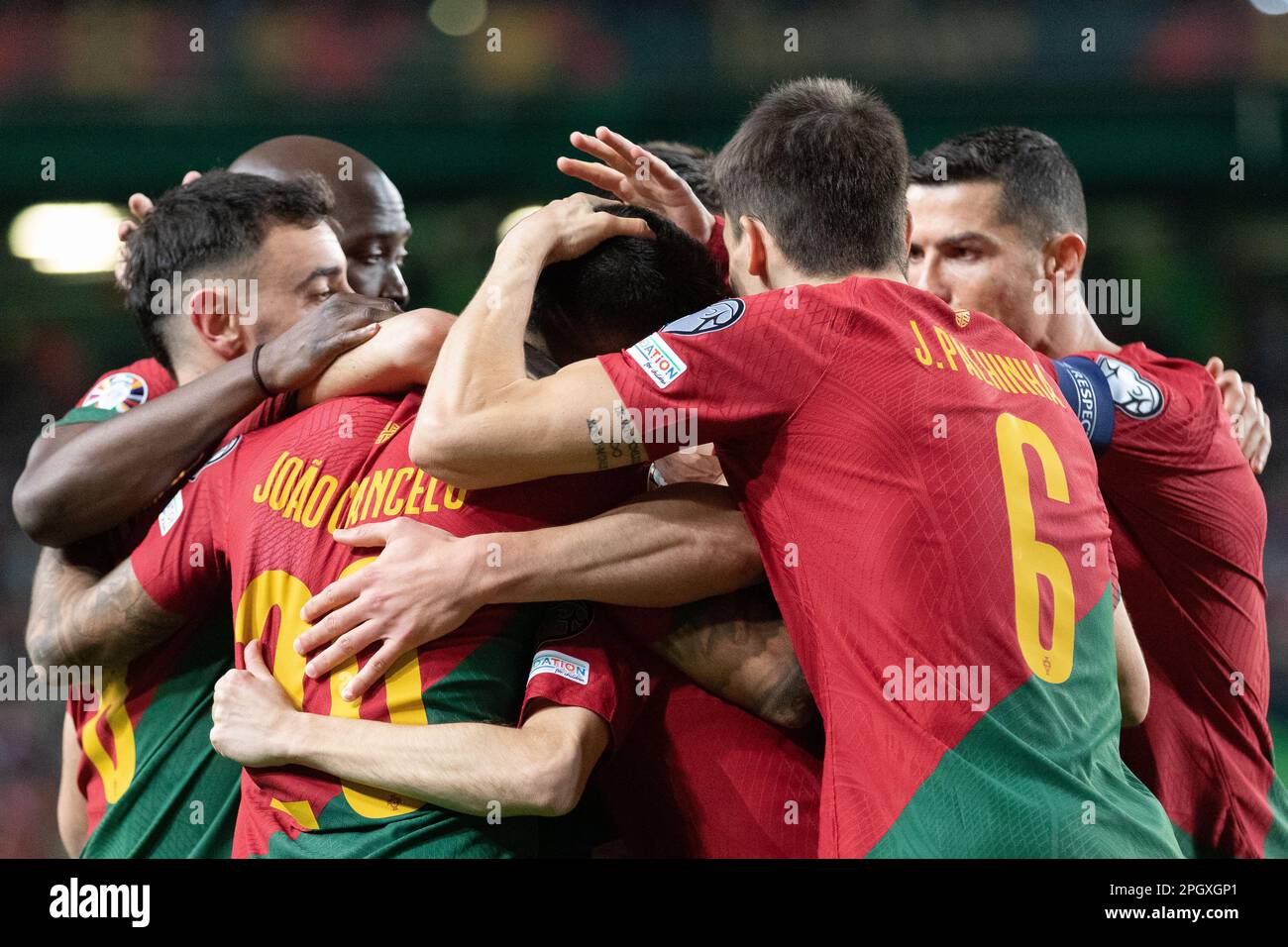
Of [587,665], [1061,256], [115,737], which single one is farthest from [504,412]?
[1061,256]

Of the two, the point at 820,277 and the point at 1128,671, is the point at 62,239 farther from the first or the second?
the point at 1128,671

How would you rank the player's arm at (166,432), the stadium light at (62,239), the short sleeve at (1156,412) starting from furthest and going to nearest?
the stadium light at (62,239), the short sleeve at (1156,412), the player's arm at (166,432)

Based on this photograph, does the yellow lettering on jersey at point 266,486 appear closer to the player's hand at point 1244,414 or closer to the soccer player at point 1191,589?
the soccer player at point 1191,589

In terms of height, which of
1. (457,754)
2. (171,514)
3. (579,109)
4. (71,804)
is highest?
(579,109)

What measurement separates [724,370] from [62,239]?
10114 mm

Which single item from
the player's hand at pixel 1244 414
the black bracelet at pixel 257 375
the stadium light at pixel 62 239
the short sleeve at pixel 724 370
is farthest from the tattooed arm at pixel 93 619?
the stadium light at pixel 62 239

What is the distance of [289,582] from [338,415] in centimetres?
35

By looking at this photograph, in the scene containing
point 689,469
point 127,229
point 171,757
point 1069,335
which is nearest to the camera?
point 171,757

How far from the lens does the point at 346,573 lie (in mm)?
2406

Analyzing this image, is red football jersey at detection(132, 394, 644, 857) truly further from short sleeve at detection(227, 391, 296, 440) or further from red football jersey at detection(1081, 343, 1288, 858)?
red football jersey at detection(1081, 343, 1288, 858)

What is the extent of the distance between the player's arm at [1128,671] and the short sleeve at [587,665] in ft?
3.33

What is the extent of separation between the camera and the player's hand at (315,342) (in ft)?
8.57
